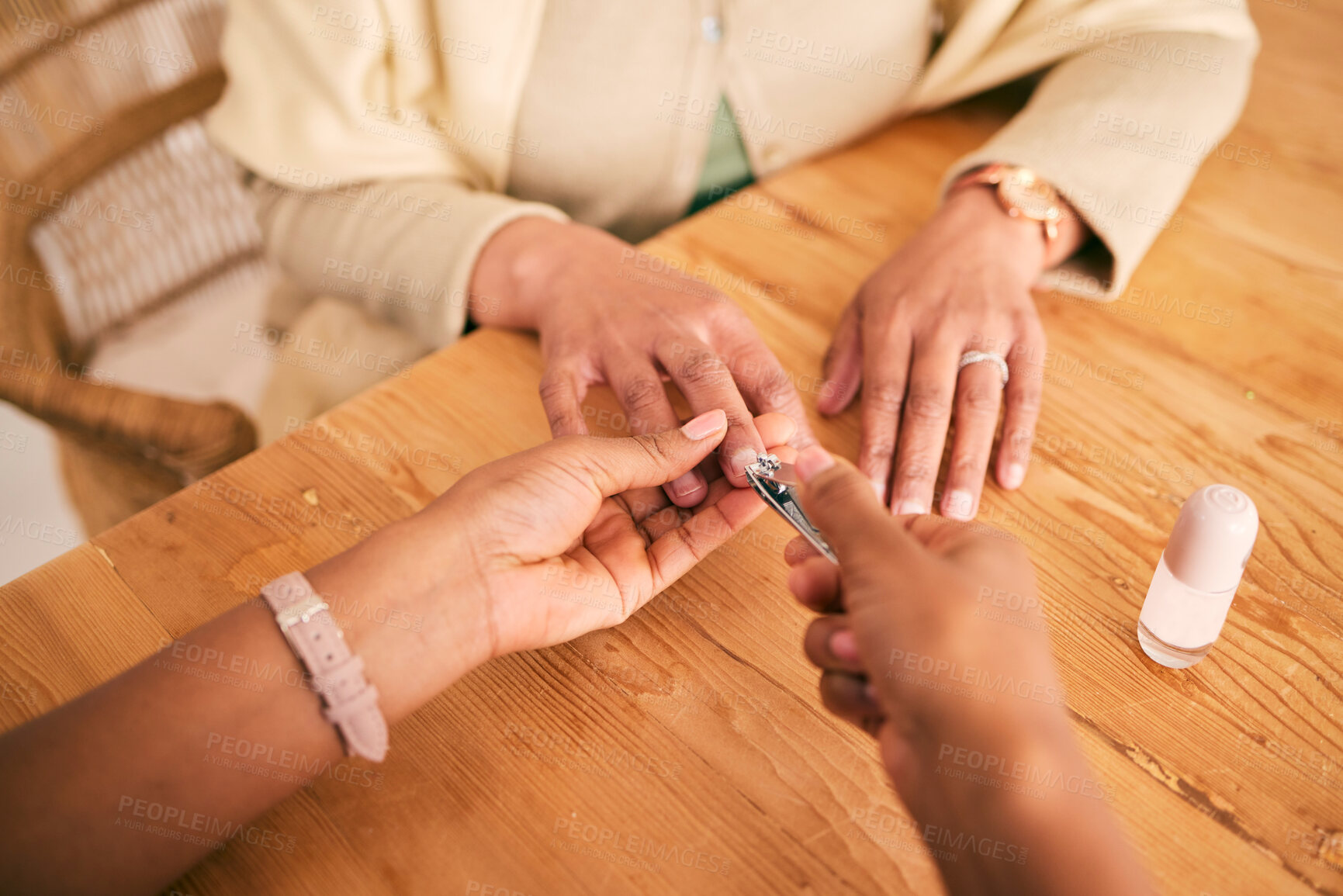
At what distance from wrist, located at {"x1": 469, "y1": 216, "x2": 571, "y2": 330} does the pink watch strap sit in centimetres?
39

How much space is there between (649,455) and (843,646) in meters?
0.21

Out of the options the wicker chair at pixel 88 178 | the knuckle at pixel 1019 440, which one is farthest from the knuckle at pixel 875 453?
the wicker chair at pixel 88 178

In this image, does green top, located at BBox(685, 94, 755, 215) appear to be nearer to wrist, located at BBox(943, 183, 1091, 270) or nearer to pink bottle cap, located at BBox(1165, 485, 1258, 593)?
wrist, located at BBox(943, 183, 1091, 270)

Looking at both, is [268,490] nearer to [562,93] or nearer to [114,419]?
[114,419]

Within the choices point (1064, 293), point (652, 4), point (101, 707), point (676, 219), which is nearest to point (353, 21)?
point (652, 4)

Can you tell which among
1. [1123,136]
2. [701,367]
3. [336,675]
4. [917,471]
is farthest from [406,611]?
[1123,136]

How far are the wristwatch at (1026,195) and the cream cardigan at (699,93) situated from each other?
1 centimetres

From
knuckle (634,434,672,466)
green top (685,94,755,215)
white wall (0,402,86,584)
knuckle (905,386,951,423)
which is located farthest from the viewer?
white wall (0,402,86,584)

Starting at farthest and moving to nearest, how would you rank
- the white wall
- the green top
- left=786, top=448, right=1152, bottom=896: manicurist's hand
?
the white wall → the green top → left=786, top=448, right=1152, bottom=896: manicurist's hand

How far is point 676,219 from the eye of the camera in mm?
1057

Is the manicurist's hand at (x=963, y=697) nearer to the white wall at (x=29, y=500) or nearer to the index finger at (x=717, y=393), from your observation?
the index finger at (x=717, y=393)

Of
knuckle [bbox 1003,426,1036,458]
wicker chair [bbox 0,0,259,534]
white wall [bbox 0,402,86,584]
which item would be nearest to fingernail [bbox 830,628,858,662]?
knuckle [bbox 1003,426,1036,458]

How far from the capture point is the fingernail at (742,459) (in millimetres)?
630

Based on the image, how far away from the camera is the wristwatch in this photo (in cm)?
83
